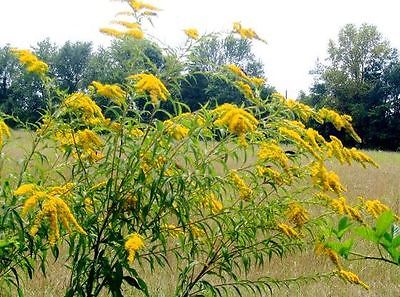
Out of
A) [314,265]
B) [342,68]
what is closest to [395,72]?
[342,68]

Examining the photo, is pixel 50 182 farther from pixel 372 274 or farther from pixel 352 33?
pixel 352 33

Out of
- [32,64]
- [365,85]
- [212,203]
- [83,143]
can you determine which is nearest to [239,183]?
[212,203]

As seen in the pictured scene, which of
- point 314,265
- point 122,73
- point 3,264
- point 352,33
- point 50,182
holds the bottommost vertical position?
point 314,265

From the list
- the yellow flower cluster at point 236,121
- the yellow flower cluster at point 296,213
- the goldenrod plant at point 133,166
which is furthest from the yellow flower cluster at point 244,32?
the yellow flower cluster at point 296,213

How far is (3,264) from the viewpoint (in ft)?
7.53

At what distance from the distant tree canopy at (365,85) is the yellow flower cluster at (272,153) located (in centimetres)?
3925

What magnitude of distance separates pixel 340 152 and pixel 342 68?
4633 centimetres

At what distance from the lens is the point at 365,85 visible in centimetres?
4569

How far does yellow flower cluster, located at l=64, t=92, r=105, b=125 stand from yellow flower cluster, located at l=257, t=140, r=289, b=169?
675mm

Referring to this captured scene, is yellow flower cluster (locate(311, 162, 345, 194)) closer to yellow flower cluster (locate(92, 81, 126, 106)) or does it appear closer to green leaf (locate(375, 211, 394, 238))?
yellow flower cluster (locate(92, 81, 126, 106))

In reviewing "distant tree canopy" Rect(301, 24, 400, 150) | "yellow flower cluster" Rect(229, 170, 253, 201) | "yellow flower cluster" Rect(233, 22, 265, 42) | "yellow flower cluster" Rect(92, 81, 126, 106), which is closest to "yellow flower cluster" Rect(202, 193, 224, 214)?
"yellow flower cluster" Rect(229, 170, 253, 201)

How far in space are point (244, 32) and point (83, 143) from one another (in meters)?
0.76

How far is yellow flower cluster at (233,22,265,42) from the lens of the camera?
7.87 feet

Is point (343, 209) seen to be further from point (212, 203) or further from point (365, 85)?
point (365, 85)
